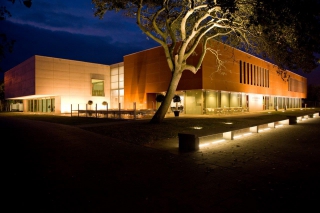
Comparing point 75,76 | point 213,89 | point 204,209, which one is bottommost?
point 204,209

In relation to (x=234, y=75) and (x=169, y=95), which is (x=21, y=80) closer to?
(x=169, y=95)

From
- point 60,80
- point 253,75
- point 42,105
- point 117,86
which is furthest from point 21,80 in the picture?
point 253,75

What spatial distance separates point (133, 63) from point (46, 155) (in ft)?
91.0

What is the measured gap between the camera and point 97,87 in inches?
1662

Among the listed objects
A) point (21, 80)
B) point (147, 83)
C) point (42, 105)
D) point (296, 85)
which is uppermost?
point (296, 85)

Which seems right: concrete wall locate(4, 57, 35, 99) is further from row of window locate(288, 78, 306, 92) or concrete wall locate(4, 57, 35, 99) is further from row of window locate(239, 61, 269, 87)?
row of window locate(288, 78, 306, 92)

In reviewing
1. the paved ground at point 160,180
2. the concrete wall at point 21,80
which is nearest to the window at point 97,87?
the concrete wall at point 21,80

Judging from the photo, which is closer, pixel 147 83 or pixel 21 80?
pixel 147 83

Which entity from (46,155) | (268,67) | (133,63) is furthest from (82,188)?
(268,67)

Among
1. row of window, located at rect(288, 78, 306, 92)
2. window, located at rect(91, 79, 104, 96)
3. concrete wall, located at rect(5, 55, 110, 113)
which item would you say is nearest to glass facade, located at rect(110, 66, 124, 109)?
concrete wall, located at rect(5, 55, 110, 113)

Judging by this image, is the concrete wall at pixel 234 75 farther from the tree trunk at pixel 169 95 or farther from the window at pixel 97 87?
the window at pixel 97 87

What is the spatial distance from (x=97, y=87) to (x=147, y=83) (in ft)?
48.5

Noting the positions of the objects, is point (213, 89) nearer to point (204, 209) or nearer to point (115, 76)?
point (115, 76)

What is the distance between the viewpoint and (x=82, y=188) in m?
4.24
